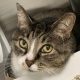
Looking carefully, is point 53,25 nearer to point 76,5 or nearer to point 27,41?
point 27,41

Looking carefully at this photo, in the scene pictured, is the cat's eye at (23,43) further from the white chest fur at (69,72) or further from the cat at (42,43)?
the white chest fur at (69,72)

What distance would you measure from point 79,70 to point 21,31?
0.30 meters

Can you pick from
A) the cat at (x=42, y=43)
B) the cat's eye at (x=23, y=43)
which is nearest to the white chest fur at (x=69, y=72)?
the cat at (x=42, y=43)

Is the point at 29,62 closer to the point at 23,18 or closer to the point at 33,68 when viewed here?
the point at 33,68

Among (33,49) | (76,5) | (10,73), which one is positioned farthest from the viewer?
(76,5)

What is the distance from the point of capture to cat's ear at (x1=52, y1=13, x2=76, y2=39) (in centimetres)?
98

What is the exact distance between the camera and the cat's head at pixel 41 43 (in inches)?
39.8

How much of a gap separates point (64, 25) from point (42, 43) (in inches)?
4.6

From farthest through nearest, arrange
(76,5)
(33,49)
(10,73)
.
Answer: (76,5) → (10,73) → (33,49)

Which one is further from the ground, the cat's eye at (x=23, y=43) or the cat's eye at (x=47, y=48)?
the cat's eye at (x=23, y=43)

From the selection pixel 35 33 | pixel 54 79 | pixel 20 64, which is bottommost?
pixel 54 79

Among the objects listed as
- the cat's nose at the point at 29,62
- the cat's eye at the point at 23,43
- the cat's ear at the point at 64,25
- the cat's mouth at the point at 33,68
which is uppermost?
the cat's ear at the point at 64,25

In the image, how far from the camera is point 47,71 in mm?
1074

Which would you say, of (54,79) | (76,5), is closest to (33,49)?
(54,79)
